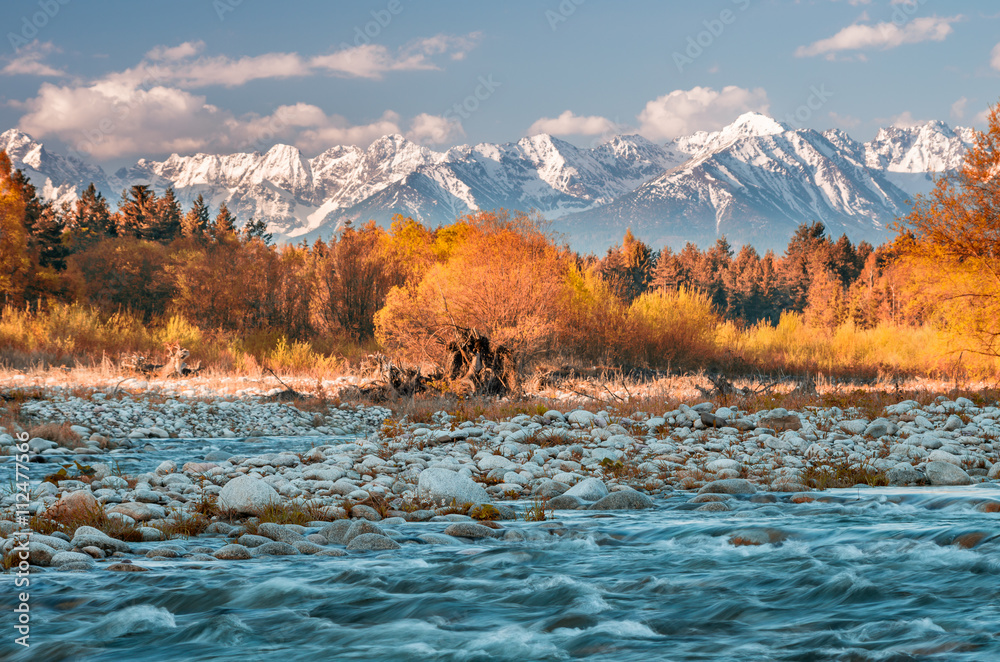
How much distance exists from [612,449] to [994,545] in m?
4.07

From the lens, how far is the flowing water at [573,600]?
9.10 feet

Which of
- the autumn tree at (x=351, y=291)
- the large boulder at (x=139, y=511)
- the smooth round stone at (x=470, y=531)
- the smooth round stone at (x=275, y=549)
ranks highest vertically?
the autumn tree at (x=351, y=291)

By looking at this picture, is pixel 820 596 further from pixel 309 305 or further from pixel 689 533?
pixel 309 305

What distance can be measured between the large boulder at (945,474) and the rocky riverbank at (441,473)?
0.4 inches

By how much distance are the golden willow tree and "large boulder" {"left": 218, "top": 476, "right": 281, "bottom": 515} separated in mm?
15863

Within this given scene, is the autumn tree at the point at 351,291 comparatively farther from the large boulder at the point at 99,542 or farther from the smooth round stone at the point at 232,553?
the smooth round stone at the point at 232,553

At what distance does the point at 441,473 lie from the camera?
5.67 meters

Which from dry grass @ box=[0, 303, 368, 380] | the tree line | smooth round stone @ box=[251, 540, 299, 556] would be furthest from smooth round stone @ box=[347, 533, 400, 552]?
dry grass @ box=[0, 303, 368, 380]

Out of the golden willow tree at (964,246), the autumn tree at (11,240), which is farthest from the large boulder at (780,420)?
the autumn tree at (11,240)

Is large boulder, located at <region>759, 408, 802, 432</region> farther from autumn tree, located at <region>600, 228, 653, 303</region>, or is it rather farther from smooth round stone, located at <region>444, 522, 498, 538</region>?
autumn tree, located at <region>600, 228, 653, 303</region>

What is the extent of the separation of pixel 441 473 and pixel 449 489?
0.22 m

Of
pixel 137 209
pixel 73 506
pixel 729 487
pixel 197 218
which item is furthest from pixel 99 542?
pixel 197 218

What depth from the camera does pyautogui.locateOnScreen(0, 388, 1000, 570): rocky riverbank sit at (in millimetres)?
4414

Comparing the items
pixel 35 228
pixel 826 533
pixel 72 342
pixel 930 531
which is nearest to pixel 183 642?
pixel 826 533
